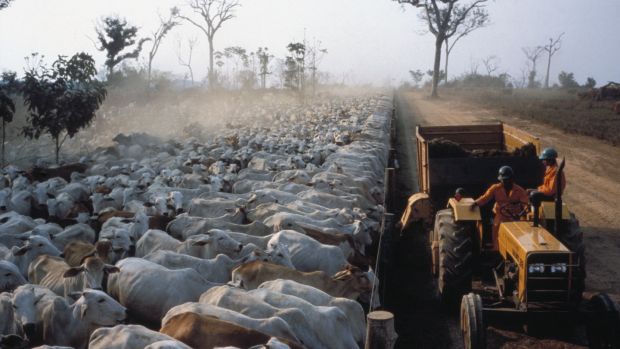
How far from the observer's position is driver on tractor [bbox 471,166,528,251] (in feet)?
22.8

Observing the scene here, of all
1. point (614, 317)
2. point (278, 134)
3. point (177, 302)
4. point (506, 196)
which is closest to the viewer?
point (614, 317)

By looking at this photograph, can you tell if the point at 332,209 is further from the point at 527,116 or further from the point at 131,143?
the point at 527,116

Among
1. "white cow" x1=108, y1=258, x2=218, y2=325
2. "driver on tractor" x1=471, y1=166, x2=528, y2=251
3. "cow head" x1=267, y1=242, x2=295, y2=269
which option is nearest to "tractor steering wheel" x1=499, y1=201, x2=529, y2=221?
"driver on tractor" x1=471, y1=166, x2=528, y2=251

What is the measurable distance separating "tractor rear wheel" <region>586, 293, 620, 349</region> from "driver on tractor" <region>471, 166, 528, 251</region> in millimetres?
1452

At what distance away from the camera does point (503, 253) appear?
22.1ft

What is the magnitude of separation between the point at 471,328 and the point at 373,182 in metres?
7.83

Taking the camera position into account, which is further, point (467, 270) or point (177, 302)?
point (467, 270)

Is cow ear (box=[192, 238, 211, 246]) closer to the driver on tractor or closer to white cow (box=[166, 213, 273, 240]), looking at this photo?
white cow (box=[166, 213, 273, 240])

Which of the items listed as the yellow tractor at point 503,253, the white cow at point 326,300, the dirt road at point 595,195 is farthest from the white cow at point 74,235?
the dirt road at point 595,195

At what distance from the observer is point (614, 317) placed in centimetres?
546

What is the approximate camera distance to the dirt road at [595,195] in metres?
8.93

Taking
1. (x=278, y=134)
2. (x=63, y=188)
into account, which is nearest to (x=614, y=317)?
(x=63, y=188)

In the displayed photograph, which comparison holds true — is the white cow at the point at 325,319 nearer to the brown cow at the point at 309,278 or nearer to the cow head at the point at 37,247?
the brown cow at the point at 309,278

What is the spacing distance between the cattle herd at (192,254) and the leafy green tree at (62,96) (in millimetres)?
1415
